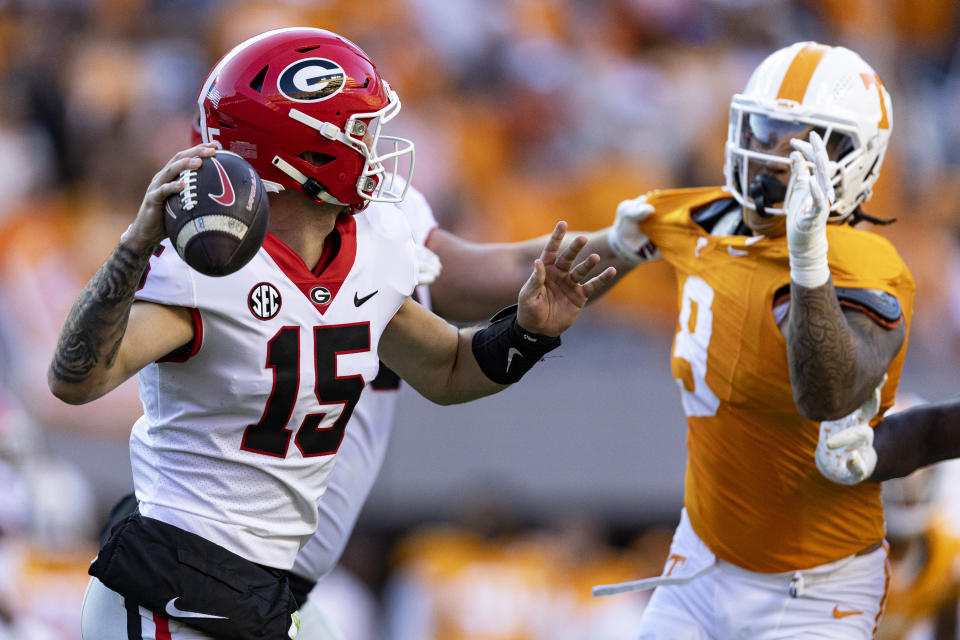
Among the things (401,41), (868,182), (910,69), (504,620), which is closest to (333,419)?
(868,182)

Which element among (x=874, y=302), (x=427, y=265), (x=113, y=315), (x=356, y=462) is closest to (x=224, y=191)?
(x=113, y=315)

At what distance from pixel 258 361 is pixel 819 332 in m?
1.24

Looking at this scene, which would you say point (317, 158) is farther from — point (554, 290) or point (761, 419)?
point (761, 419)

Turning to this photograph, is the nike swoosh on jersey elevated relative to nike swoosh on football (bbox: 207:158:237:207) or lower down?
lower down

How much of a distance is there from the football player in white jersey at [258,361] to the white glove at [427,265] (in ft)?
1.78

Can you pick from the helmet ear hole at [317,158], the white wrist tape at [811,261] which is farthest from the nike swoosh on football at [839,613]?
the helmet ear hole at [317,158]

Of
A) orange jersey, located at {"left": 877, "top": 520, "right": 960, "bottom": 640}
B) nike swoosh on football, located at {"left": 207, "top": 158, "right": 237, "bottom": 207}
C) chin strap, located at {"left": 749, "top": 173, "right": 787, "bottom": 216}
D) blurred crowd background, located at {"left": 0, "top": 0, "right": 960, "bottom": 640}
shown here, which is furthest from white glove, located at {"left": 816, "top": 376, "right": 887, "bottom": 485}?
blurred crowd background, located at {"left": 0, "top": 0, "right": 960, "bottom": 640}

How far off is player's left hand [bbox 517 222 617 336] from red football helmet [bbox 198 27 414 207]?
16.6 inches

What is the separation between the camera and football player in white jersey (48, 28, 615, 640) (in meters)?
2.64

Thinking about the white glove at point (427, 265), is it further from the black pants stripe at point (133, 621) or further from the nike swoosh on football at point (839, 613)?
the nike swoosh on football at point (839, 613)

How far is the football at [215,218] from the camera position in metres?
2.35

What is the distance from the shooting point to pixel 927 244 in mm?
8000

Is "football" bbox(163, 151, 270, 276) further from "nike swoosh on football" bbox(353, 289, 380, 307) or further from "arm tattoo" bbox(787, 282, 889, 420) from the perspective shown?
"arm tattoo" bbox(787, 282, 889, 420)

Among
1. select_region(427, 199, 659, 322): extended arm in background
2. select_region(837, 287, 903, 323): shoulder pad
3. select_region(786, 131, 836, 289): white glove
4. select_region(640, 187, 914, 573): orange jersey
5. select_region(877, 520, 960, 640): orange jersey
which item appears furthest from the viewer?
select_region(877, 520, 960, 640): orange jersey
